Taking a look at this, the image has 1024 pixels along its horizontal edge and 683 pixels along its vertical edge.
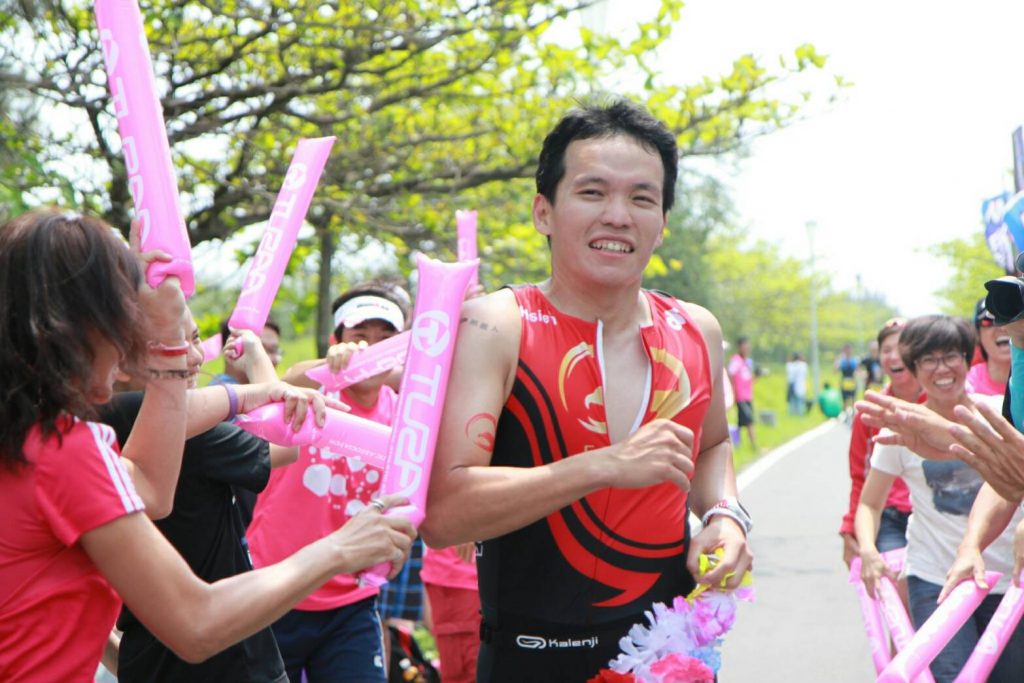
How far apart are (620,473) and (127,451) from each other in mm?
1085

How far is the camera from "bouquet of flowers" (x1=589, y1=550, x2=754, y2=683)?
2.91m

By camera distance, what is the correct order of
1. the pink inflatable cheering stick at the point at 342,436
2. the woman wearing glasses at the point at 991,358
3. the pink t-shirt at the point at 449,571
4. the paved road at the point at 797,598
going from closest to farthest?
the pink inflatable cheering stick at the point at 342,436
the pink t-shirt at the point at 449,571
the woman wearing glasses at the point at 991,358
the paved road at the point at 797,598

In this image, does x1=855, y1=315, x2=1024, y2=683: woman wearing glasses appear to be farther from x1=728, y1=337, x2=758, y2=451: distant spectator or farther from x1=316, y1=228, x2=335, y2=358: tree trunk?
x1=728, y1=337, x2=758, y2=451: distant spectator

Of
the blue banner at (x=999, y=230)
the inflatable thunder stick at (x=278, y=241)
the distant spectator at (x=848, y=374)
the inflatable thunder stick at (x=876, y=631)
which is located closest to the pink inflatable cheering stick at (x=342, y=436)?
the inflatable thunder stick at (x=278, y=241)

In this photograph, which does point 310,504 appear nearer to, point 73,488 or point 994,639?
point 994,639

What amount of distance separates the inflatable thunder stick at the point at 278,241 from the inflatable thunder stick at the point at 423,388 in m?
1.13

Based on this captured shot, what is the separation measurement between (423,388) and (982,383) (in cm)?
430

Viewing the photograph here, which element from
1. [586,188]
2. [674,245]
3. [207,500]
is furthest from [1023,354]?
[674,245]

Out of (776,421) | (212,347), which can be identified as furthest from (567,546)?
(776,421)

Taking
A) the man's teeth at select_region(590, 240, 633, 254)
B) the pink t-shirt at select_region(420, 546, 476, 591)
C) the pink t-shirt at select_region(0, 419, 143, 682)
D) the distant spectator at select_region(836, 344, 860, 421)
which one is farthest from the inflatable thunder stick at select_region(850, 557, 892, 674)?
the distant spectator at select_region(836, 344, 860, 421)

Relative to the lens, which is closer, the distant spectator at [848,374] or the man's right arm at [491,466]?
the man's right arm at [491,466]

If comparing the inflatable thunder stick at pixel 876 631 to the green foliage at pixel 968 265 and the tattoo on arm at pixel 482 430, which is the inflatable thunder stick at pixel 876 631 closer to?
the tattoo on arm at pixel 482 430

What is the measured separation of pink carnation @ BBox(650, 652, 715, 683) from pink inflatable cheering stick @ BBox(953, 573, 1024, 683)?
170cm

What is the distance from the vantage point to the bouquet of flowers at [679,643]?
9.56 ft
